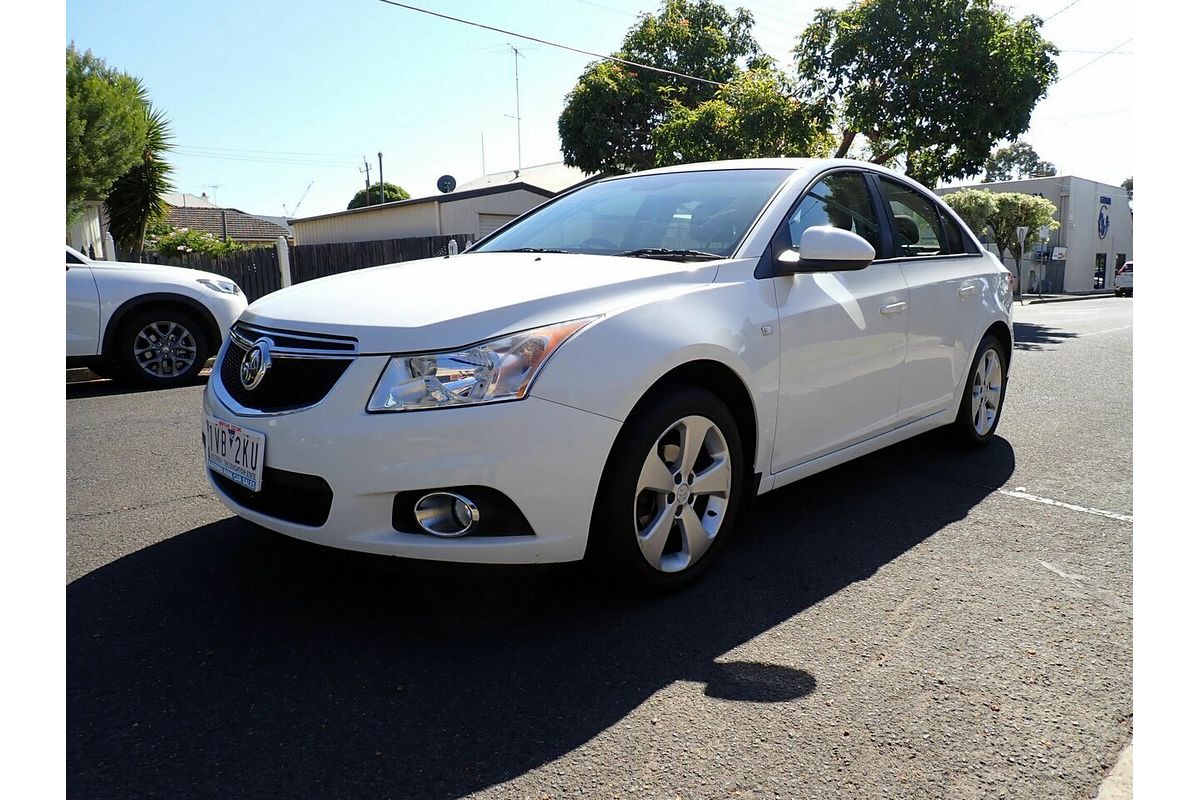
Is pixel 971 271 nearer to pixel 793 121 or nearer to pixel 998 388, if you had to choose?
pixel 998 388

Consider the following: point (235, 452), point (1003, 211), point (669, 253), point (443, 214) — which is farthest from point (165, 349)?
point (1003, 211)

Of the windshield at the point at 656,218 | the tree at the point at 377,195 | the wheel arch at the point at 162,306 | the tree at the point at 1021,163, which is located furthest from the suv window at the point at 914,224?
the tree at the point at 1021,163

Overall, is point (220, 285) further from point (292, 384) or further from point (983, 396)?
point (983, 396)

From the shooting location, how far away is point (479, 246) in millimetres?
4371

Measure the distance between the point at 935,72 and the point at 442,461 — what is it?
17382 millimetres

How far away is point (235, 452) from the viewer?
9.64 ft

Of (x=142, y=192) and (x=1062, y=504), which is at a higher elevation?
(x=142, y=192)

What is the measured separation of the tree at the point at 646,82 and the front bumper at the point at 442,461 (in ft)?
107

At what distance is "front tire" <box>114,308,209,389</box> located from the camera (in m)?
7.76

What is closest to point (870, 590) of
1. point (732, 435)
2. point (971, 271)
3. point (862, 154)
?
point (732, 435)

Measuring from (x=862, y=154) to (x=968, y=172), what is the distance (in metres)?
2.47

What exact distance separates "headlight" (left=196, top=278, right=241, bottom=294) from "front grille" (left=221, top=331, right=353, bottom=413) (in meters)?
5.69

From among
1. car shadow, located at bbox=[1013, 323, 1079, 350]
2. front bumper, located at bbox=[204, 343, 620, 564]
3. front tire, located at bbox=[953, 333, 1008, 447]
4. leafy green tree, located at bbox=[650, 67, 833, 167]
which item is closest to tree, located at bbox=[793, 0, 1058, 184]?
leafy green tree, located at bbox=[650, 67, 833, 167]

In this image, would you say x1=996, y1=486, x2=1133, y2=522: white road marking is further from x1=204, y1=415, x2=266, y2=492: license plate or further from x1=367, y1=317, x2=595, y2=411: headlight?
x1=204, y1=415, x2=266, y2=492: license plate
